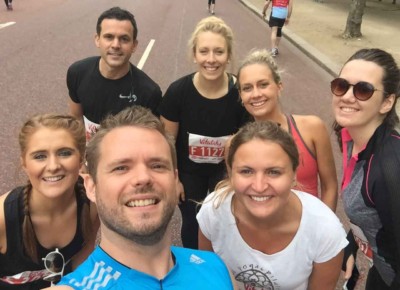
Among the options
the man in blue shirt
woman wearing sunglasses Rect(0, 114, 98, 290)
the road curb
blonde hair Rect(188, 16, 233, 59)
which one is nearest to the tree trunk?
the road curb

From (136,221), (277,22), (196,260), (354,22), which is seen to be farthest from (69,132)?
(354,22)

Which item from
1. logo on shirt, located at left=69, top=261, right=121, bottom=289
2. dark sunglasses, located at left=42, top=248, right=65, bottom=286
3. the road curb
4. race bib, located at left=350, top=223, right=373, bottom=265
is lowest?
the road curb

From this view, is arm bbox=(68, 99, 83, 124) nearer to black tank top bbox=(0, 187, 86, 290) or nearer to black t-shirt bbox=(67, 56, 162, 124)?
black t-shirt bbox=(67, 56, 162, 124)

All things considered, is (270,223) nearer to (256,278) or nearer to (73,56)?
(256,278)

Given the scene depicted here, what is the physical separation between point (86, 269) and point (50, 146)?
0.91 meters

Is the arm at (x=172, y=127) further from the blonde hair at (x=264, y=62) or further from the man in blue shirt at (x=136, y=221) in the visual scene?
the man in blue shirt at (x=136, y=221)

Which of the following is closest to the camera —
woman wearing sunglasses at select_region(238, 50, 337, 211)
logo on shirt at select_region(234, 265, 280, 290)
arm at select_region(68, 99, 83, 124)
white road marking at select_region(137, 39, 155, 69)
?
logo on shirt at select_region(234, 265, 280, 290)

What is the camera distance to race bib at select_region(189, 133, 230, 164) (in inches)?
123

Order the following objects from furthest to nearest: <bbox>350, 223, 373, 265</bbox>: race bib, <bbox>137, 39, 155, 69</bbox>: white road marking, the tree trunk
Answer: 1. the tree trunk
2. <bbox>137, 39, 155, 69</bbox>: white road marking
3. <bbox>350, 223, 373, 265</bbox>: race bib

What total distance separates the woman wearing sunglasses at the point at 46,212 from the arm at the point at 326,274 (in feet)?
4.18

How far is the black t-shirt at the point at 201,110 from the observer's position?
3.04 m

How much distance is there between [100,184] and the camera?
70.8 inches

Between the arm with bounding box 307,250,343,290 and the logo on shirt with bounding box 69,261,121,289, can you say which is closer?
the logo on shirt with bounding box 69,261,121,289

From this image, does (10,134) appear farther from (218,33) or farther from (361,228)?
(361,228)
